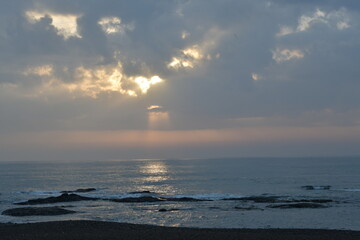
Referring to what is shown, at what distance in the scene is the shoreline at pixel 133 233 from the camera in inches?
1296

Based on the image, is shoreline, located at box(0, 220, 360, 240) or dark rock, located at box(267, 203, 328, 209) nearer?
shoreline, located at box(0, 220, 360, 240)

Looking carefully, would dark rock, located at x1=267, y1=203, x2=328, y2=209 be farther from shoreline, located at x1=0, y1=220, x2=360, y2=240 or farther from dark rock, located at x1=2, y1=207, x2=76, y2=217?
dark rock, located at x1=2, y1=207, x2=76, y2=217

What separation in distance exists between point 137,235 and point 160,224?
895cm

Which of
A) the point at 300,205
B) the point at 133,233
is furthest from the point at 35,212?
the point at 300,205

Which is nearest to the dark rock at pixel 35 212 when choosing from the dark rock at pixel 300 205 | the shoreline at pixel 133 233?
the shoreline at pixel 133 233

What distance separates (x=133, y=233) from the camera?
3481cm

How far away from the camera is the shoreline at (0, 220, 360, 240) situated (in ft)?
108

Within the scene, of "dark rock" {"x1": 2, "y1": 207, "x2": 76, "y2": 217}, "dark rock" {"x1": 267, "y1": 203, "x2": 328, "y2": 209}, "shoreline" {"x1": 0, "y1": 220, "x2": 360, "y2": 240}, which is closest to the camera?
"shoreline" {"x1": 0, "y1": 220, "x2": 360, "y2": 240}

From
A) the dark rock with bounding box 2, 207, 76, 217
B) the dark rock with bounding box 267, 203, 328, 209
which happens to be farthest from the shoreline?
the dark rock with bounding box 267, 203, 328, 209

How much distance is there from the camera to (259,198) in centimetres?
6438

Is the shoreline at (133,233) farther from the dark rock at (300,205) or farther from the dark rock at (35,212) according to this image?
the dark rock at (300,205)

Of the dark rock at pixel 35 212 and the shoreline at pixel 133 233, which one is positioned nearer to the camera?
the shoreline at pixel 133 233

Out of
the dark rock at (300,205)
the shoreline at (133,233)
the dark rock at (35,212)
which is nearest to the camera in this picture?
the shoreline at (133,233)

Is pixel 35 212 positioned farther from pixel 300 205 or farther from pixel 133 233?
pixel 300 205
